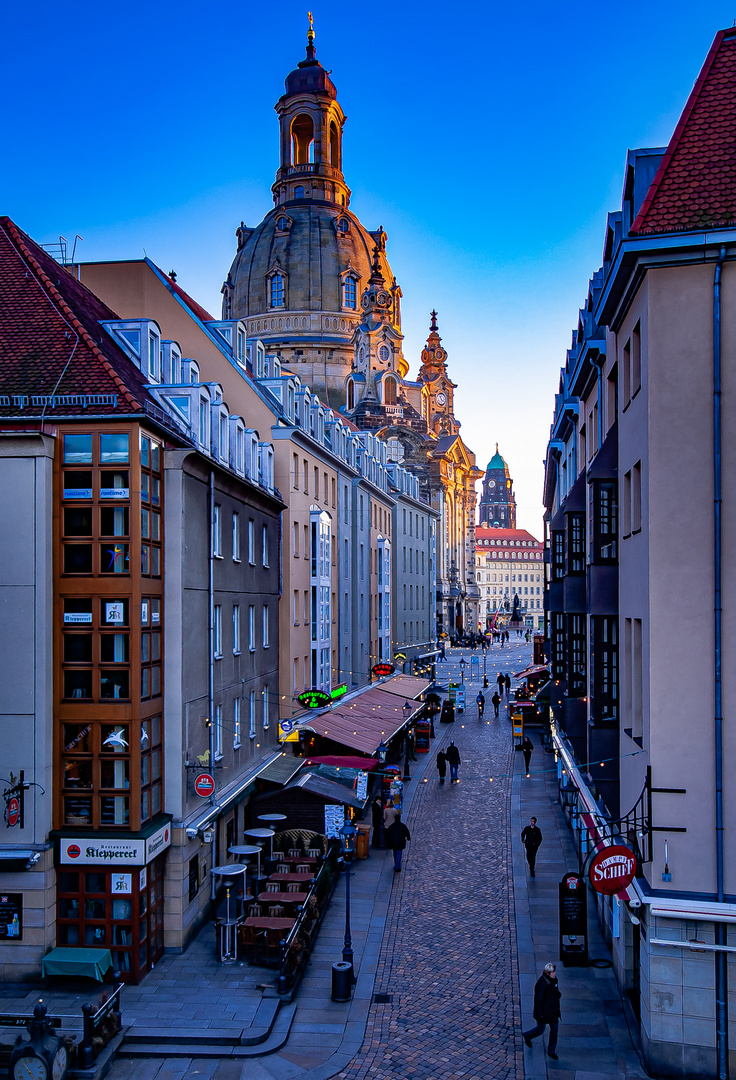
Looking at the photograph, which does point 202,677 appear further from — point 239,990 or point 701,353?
point 701,353

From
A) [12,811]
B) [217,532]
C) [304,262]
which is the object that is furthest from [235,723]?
[304,262]

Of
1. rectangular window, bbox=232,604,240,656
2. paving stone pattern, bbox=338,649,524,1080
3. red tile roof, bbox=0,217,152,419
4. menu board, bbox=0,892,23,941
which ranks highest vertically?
red tile roof, bbox=0,217,152,419

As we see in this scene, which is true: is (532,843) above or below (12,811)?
below

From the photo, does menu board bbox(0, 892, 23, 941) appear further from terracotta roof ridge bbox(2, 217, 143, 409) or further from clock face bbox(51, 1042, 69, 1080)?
terracotta roof ridge bbox(2, 217, 143, 409)

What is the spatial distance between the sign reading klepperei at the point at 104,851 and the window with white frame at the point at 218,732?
505 centimetres

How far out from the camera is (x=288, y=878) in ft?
74.5

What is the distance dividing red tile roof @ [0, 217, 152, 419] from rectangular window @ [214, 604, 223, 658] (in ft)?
17.7

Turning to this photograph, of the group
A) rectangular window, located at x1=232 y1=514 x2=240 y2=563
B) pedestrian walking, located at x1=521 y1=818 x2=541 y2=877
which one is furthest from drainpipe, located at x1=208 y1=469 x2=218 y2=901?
pedestrian walking, located at x1=521 y1=818 x2=541 y2=877

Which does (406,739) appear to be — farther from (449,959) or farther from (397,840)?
(449,959)

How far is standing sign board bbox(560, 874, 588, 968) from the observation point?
18.5m

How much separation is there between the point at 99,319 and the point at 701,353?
50.4 feet

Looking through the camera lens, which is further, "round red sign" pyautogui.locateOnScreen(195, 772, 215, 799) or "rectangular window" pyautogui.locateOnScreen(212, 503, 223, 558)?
"rectangular window" pyautogui.locateOnScreen(212, 503, 223, 558)

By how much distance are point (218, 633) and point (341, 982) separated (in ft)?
29.6

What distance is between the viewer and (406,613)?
6944 centimetres
